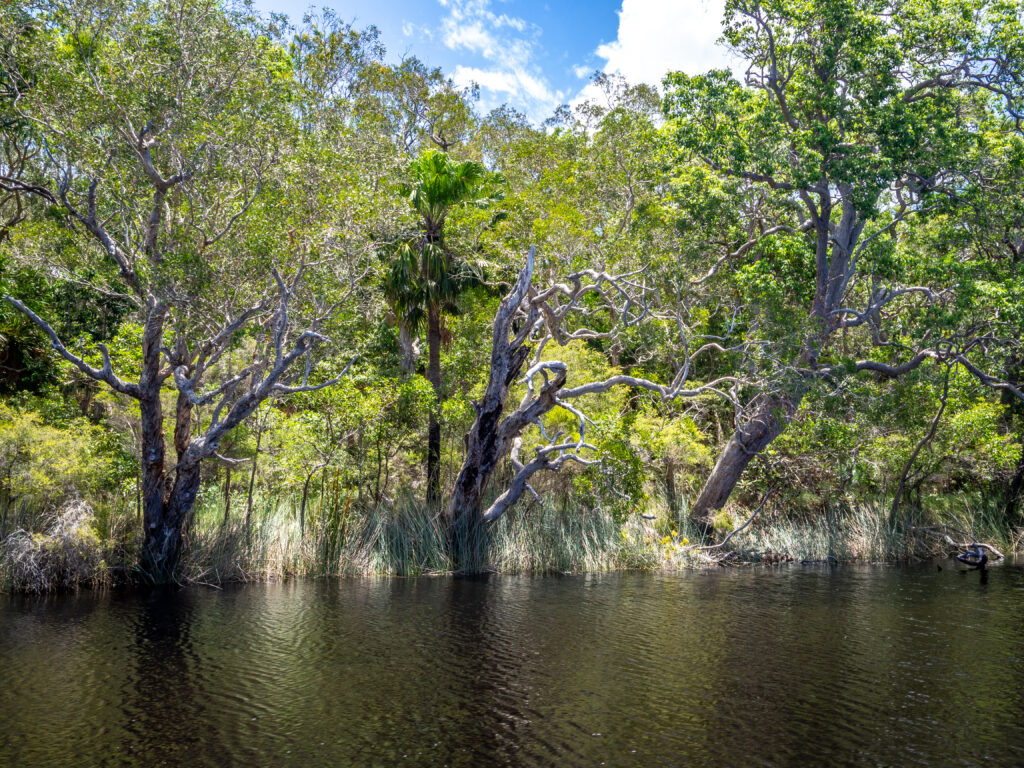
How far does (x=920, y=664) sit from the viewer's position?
28.8 ft

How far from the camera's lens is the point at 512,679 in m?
8.27

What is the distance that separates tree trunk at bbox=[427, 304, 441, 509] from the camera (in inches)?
762

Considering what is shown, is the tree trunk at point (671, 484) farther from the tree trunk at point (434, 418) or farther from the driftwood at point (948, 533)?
the tree trunk at point (434, 418)

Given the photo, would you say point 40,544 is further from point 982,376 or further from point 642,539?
point 982,376

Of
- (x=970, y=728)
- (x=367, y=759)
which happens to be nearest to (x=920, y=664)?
(x=970, y=728)

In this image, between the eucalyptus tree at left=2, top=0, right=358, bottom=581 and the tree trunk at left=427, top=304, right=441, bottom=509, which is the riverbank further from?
the tree trunk at left=427, top=304, right=441, bottom=509

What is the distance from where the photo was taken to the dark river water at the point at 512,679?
6.20 metres

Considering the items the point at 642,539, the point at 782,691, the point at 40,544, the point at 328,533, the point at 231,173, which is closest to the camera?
the point at 782,691

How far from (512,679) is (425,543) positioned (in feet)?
29.7

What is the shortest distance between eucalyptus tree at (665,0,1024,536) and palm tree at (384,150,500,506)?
6384 mm

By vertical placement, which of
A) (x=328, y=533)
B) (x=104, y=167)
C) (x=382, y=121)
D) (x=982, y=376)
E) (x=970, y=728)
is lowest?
(x=970, y=728)

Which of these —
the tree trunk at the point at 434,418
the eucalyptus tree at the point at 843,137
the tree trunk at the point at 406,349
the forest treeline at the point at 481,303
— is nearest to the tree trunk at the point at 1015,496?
the forest treeline at the point at 481,303

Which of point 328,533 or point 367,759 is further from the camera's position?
point 328,533

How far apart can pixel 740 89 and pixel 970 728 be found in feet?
48.0
